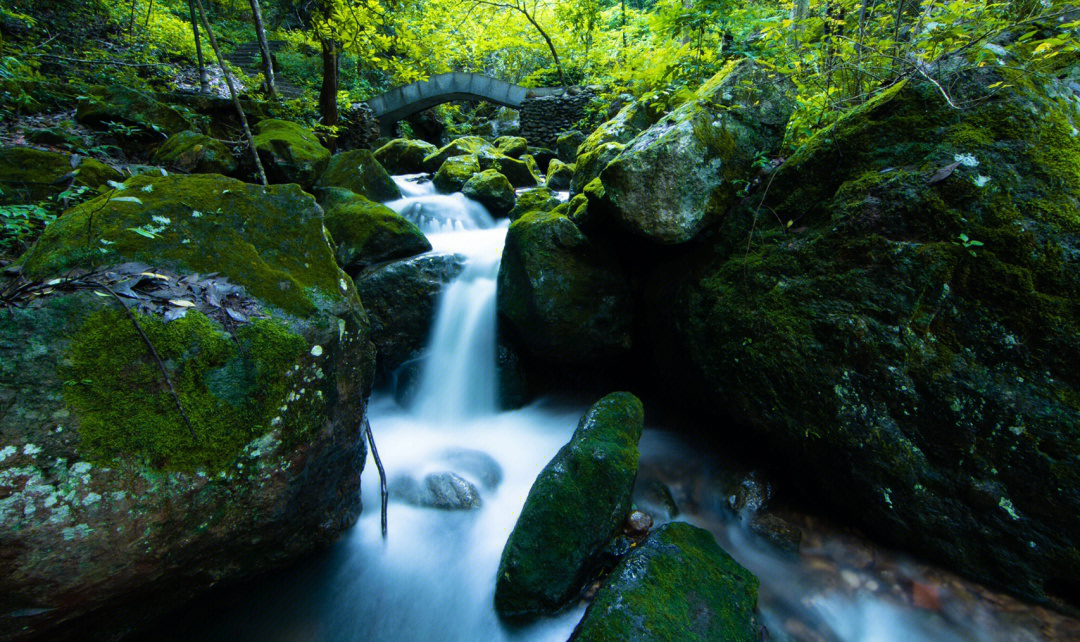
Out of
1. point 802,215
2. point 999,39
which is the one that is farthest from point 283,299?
point 999,39

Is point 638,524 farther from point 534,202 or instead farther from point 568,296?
point 534,202

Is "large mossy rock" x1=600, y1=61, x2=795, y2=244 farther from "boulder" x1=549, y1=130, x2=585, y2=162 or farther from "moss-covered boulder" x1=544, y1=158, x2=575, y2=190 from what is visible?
"boulder" x1=549, y1=130, x2=585, y2=162

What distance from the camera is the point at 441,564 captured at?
10.4 feet

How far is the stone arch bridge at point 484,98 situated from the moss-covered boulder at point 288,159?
8188 millimetres

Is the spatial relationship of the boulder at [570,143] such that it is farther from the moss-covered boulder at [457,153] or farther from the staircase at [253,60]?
the staircase at [253,60]

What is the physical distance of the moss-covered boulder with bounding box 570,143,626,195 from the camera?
5.41 meters

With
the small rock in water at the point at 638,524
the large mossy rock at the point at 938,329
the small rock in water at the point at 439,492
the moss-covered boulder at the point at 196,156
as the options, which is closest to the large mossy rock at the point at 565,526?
the small rock in water at the point at 638,524

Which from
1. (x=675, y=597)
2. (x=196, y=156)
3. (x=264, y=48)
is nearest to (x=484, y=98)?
(x=264, y=48)

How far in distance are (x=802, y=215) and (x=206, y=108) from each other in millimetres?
10312

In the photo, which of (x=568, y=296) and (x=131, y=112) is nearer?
(x=568, y=296)

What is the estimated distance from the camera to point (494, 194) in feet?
25.9

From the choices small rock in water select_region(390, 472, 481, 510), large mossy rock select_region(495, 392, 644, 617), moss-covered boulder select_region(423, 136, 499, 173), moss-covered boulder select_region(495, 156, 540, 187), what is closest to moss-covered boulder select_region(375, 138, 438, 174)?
moss-covered boulder select_region(423, 136, 499, 173)

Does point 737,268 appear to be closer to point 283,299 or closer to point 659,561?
point 659,561

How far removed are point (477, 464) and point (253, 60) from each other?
68.0 feet
